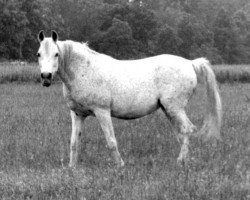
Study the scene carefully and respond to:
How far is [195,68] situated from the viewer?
9.15m

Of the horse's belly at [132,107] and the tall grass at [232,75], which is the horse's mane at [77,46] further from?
the tall grass at [232,75]

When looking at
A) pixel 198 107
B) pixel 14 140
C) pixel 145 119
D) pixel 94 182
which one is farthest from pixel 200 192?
pixel 198 107

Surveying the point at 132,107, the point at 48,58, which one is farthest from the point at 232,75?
the point at 48,58

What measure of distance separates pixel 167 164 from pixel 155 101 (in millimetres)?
1068

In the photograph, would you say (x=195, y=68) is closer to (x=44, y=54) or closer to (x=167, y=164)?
(x=167, y=164)

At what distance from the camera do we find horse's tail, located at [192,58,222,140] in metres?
9.16

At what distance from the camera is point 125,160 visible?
→ 8.72 metres

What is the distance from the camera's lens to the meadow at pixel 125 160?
6.34m

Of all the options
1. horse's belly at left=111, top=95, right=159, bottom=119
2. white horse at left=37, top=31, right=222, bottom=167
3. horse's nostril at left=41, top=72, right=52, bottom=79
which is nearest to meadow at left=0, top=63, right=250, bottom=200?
white horse at left=37, top=31, right=222, bottom=167

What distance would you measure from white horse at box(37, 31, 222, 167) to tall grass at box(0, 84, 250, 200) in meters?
0.57

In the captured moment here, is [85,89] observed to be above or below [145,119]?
above

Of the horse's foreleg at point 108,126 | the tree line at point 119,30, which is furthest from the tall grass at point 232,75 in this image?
the tree line at point 119,30

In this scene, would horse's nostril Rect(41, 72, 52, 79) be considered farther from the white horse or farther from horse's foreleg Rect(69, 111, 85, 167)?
horse's foreleg Rect(69, 111, 85, 167)

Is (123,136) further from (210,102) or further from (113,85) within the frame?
(113,85)
